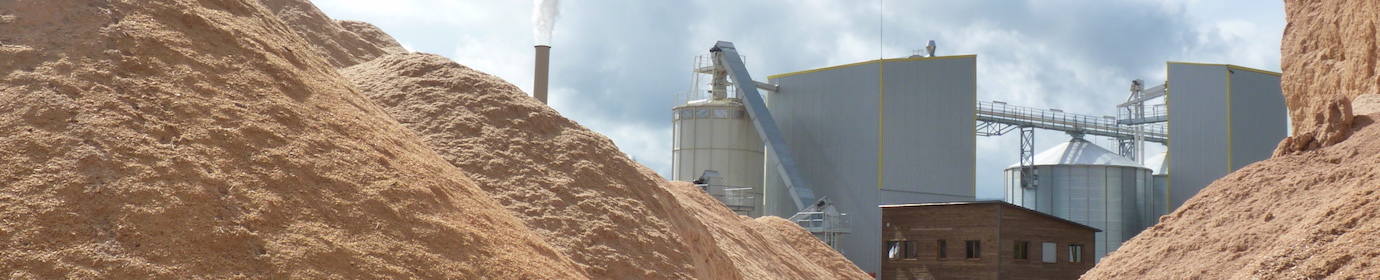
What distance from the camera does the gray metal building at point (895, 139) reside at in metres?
41.5

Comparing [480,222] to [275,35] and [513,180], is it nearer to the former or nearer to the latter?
[513,180]

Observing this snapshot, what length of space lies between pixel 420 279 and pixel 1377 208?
789cm

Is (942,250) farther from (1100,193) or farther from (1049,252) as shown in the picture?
(1100,193)

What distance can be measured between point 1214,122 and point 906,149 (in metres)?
11.1

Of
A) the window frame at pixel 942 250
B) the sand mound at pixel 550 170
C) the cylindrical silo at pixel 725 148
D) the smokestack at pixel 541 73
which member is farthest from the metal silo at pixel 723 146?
the sand mound at pixel 550 170

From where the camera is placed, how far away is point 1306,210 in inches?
457

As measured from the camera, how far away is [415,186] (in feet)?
28.7

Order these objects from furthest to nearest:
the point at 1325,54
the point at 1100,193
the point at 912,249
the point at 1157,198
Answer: the point at 1157,198 < the point at 1100,193 < the point at 912,249 < the point at 1325,54

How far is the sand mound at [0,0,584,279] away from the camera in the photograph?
22.4ft

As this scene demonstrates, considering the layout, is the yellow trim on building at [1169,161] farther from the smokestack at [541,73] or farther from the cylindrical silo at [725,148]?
the smokestack at [541,73]

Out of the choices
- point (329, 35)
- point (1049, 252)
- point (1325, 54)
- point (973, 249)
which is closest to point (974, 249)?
point (973, 249)

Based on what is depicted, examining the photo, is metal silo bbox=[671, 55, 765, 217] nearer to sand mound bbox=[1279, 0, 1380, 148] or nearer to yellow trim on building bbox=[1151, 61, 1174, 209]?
yellow trim on building bbox=[1151, 61, 1174, 209]

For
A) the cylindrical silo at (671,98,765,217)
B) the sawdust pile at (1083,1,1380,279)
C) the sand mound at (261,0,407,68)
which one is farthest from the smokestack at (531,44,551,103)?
the cylindrical silo at (671,98,765,217)

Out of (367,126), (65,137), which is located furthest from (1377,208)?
(65,137)
